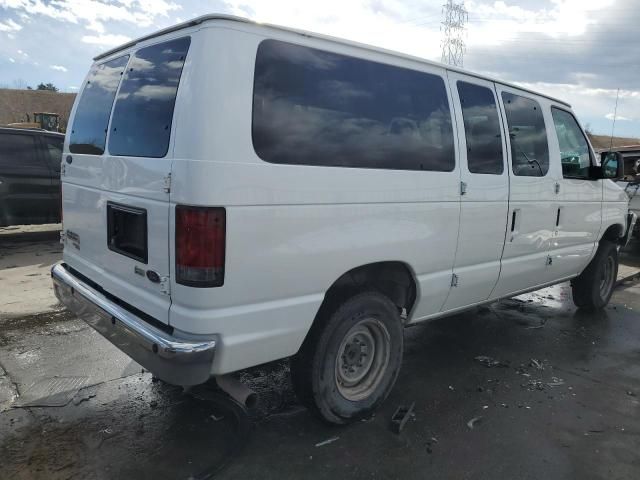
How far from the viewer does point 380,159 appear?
10.1 ft

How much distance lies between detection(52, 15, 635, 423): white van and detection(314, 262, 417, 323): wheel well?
1cm

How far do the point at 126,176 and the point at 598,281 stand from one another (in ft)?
18.1

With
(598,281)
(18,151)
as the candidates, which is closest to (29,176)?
(18,151)

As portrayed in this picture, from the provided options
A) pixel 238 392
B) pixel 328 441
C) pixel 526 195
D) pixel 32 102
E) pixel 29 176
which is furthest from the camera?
pixel 32 102

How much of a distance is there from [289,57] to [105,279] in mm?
1759

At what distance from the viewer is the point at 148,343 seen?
2.53m

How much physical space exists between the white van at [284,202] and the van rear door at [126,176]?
2cm

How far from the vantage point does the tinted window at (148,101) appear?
2.59 meters

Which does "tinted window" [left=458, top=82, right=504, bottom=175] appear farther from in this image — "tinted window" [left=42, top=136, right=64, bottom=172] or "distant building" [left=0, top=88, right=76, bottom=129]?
"distant building" [left=0, top=88, right=76, bottom=129]

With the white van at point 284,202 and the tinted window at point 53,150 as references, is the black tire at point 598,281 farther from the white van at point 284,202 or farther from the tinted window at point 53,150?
the tinted window at point 53,150

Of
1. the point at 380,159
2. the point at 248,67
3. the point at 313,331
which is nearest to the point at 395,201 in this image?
the point at 380,159

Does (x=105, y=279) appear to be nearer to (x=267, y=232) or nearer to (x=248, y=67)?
(x=267, y=232)

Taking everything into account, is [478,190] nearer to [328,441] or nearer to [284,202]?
[284,202]

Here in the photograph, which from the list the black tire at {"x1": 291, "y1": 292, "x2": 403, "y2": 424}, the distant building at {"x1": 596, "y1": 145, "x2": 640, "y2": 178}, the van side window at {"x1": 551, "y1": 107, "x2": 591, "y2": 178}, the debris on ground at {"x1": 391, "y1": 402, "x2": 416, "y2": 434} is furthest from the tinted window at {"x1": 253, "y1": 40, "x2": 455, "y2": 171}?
the distant building at {"x1": 596, "y1": 145, "x2": 640, "y2": 178}
